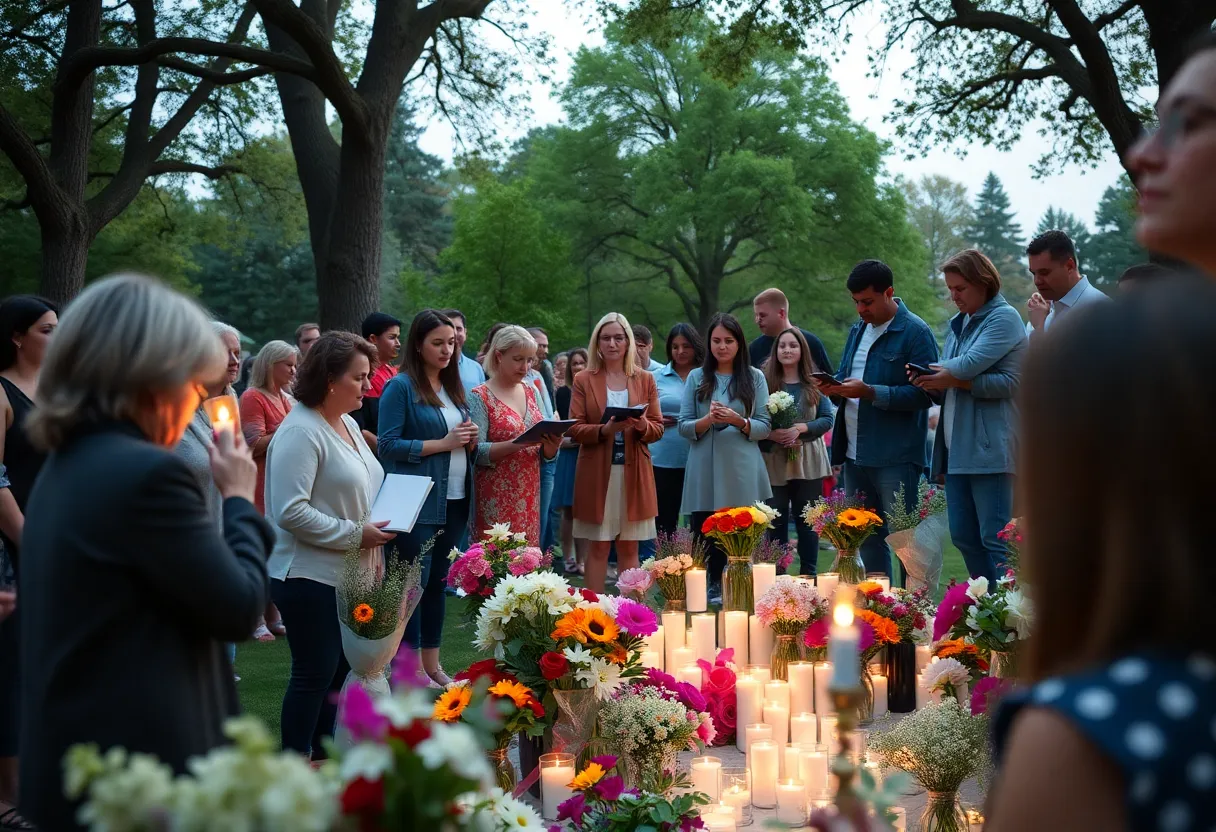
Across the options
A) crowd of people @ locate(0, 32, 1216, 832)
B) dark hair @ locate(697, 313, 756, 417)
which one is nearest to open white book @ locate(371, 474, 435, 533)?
crowd of people @ locate(0, 32, 1216, 832)

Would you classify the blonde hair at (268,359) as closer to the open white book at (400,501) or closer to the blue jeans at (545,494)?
the blue jeans at (545,494)

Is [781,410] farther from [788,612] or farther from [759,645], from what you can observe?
[788,612]

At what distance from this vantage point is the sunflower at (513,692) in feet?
13.6

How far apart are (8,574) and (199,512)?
2849 millimetres

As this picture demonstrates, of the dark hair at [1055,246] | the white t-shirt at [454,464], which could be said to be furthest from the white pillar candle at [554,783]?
the dark hair at [1055,246]

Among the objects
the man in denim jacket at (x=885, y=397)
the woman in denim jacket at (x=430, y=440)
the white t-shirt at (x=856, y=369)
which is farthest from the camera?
the white t-shirt at (x=856, y=369)

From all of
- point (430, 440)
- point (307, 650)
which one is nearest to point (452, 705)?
point (307, 650)

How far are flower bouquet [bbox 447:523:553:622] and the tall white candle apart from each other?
47.3 inches

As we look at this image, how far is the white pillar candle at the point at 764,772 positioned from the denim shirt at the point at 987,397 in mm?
2404

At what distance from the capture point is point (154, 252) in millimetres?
27125

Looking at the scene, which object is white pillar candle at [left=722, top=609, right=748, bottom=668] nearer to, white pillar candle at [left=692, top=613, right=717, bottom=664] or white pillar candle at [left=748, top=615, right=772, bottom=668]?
white pillar candle at [left=748, top=615, right=772, bottom=668]

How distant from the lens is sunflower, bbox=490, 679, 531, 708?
4.15m

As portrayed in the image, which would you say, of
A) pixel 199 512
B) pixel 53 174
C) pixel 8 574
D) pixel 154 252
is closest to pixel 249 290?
pixel 154 252

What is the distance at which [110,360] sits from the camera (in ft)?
7.00
